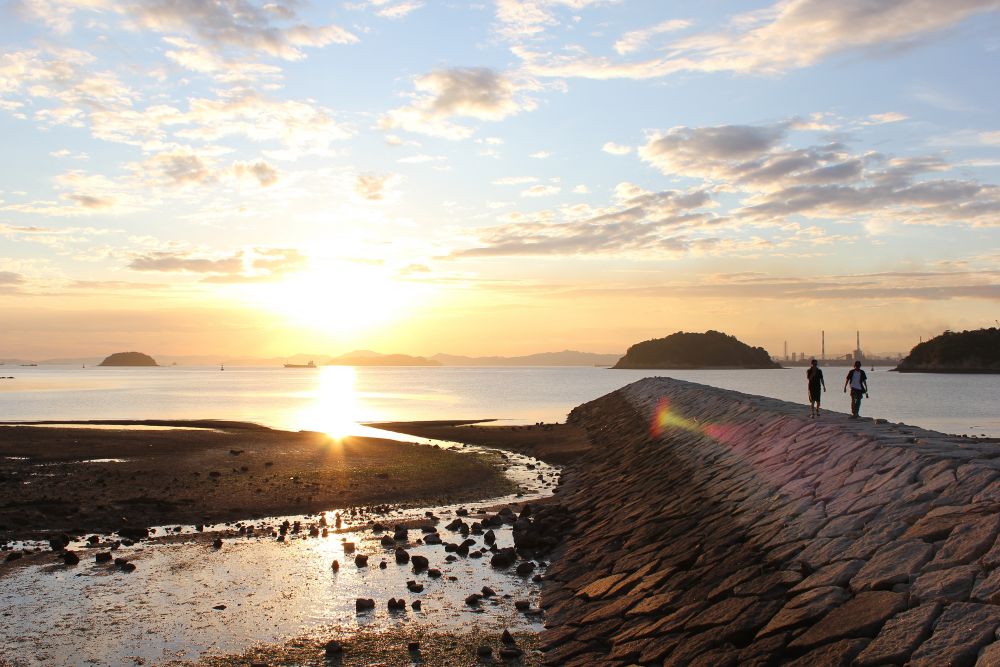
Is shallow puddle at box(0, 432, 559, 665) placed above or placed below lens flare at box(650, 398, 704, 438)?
below

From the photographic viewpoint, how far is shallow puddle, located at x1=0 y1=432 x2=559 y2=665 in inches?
444

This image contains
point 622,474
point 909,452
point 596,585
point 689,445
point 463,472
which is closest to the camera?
point 909,452

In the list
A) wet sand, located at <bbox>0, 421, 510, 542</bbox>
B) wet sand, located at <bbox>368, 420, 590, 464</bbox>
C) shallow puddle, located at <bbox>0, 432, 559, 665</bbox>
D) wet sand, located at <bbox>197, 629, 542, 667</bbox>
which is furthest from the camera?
wet sand, located at <bbox>368, 420, 590, 464</bbox>

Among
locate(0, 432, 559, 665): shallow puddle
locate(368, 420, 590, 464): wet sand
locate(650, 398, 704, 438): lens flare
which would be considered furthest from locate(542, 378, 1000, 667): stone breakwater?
locate(368, 420, 590, 464): wet sand

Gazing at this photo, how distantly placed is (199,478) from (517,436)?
2238cm

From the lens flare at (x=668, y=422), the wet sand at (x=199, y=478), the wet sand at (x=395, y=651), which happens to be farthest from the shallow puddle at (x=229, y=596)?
the lens flare at (x=668, y=422)

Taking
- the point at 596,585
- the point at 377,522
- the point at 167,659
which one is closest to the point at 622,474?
the point at 377,522

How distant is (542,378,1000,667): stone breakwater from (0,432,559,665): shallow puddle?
171cm

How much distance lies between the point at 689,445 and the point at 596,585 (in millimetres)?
9482

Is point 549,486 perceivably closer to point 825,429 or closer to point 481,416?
point 825,429

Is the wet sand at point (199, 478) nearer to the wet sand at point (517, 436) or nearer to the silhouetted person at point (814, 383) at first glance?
the wet sand at point (517, 436)

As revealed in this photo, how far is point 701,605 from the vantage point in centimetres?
1009

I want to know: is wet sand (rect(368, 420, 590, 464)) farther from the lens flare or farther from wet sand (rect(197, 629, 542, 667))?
wet sand (rect(197, 629, 542, 667))

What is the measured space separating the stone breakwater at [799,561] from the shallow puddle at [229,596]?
1708 mm
